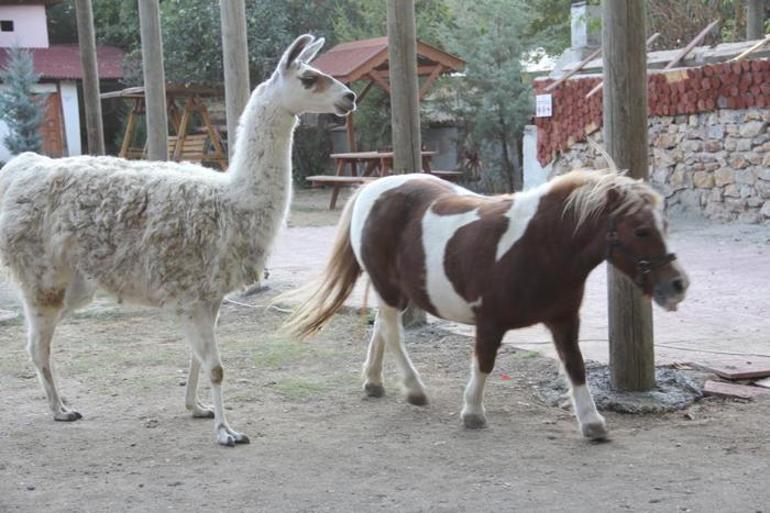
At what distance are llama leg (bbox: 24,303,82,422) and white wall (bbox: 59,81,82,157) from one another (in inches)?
989

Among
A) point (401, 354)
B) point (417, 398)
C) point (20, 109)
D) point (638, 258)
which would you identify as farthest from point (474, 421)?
point (20, 109)

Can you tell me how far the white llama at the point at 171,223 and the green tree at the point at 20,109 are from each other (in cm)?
2061

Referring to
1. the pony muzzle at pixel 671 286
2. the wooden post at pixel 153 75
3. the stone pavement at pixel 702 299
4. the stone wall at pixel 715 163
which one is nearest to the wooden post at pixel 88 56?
the wooden post at pixel 153 75

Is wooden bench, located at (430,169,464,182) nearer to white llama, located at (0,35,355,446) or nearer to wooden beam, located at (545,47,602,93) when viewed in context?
wooden beam, located at (545,47,602,93)

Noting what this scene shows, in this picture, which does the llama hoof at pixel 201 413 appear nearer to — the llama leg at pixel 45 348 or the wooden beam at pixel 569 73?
the llama leg at pixel 45 348

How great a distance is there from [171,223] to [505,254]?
1.77 meters

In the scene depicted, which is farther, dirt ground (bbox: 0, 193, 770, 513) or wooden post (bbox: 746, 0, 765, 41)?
wooden post (bbox: 746, 0, 765, 41)

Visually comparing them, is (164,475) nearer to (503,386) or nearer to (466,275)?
(466,275)

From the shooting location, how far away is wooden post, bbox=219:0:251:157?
908cm

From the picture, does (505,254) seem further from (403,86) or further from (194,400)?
(403,86)

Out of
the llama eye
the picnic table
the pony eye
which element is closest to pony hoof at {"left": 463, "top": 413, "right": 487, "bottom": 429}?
the pony eye

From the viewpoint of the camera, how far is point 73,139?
29.2m

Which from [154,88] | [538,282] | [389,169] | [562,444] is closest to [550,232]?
[538,282]

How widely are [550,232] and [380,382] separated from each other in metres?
1.67
